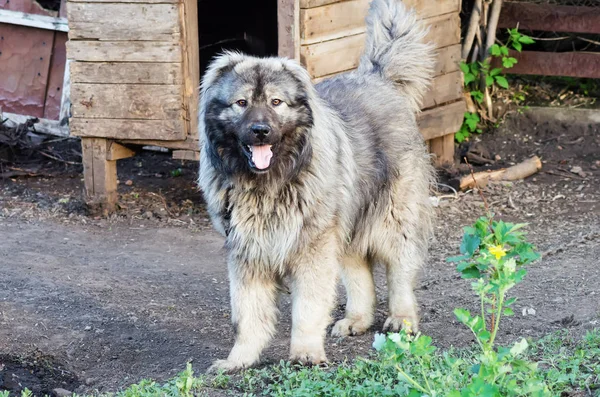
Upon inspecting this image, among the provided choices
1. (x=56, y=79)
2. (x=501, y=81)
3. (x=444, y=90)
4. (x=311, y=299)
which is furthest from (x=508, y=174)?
(x=56, y=79)

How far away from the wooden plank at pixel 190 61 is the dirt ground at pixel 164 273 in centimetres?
98

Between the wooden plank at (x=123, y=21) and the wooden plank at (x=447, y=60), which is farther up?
the wooden plank at (x=123, y=21)

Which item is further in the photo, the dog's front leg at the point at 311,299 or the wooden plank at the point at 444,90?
the wooden plank at the point at 444,90

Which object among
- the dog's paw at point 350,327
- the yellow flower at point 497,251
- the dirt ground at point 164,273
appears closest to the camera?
the yellow flower at point 497,251

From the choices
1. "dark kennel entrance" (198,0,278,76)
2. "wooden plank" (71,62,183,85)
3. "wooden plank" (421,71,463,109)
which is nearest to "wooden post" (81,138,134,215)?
"wooden plank" (71,62,183,85)

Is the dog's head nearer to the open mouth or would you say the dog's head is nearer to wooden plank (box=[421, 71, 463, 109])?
the open mouth

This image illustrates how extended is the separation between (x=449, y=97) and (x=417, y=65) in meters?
3.40

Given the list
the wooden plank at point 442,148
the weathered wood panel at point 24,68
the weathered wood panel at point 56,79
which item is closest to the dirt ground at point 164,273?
the wooden plank at point 442,148

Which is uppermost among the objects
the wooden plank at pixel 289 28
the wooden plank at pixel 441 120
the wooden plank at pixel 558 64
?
the wooden plank at pixel 289 28

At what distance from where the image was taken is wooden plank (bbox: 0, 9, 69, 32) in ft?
33.8

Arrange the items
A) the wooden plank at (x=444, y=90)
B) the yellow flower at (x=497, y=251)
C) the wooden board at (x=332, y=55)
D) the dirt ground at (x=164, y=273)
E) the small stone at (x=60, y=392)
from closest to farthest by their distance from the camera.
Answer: the yellow flower at (x=497, y=251)
the small stone at (x=60, y=392)
the dirt ground at (x=164, y=273)
the wooden board at (x=332, y=55)
the wooden plank at (x=444, y=90)

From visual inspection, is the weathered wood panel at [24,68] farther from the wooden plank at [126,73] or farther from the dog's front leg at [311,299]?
the dog's front leg at [311,299]

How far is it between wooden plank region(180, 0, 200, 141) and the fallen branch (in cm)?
269

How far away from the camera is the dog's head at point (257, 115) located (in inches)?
185
